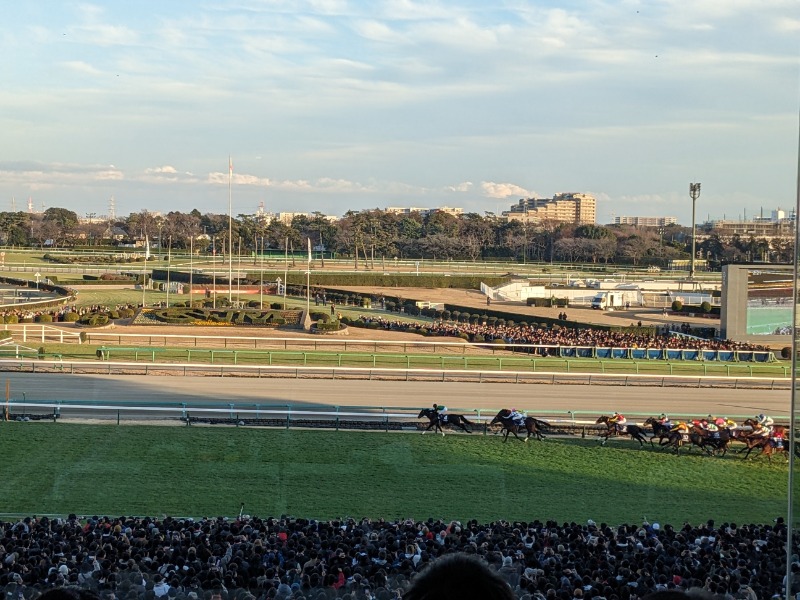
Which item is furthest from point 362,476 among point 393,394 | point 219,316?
point 219,316

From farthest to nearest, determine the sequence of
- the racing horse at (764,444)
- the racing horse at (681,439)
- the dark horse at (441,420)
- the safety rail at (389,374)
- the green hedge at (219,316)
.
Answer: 1. the green hedge at (219,316)
2. the safety rail at (389,374)
3. the dark horse at (441,420)
4. the racing horse at (681,439)
5. the racing horse at (764,444)

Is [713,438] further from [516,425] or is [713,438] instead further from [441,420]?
[441,420]

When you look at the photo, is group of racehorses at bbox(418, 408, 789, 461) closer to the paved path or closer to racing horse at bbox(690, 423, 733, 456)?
racing horse at bbox(690, 423, 733, 456)

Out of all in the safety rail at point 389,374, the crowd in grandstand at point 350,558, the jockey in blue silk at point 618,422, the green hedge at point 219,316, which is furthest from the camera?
the green hedge at point 219,316

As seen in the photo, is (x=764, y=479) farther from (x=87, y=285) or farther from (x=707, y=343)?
(x=87, y=285)

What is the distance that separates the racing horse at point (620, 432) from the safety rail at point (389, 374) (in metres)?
6.80

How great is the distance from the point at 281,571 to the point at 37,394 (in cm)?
1375

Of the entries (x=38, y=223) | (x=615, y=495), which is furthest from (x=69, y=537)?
(x=38, y=223)

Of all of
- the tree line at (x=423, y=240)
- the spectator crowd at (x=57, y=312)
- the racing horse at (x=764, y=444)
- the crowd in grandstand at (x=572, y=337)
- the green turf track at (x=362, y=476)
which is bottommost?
the green turf track at (x=362, y=476)

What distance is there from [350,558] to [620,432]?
31.4ft

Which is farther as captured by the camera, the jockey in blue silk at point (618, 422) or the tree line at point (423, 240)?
the tree line at point (423, 240)

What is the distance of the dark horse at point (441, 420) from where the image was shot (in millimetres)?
16859

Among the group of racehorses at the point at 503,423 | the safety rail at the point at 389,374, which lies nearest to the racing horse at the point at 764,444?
the group of racehorses at the point at 503,423

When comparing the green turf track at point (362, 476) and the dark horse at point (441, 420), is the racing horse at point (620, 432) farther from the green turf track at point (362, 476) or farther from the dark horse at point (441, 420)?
Answer: the dark horse at point (441, 420)
